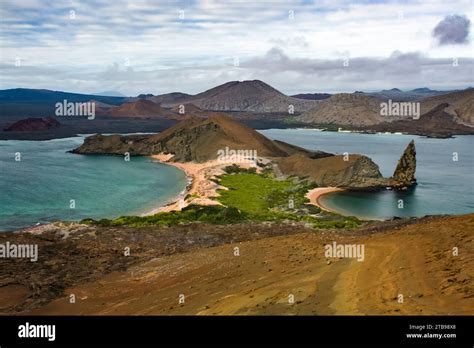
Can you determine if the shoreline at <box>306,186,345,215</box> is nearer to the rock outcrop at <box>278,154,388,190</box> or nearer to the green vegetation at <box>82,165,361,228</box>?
the green vegetation at <box>82,165,361,228</box>

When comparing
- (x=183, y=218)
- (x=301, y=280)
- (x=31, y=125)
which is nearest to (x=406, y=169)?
(x=183, y=218)

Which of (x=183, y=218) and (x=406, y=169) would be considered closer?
(x=183, y=218)

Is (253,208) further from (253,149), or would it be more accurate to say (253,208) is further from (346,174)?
(253,149)

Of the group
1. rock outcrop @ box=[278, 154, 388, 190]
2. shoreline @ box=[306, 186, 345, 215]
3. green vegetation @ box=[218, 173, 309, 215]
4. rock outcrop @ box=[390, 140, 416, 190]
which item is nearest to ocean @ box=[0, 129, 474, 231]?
shoreline @ box=[306, 186, 345, 215]

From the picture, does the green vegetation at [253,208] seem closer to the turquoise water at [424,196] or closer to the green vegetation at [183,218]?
the green vegetation at [183,218]

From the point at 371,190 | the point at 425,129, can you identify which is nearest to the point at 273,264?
the point at 371,190

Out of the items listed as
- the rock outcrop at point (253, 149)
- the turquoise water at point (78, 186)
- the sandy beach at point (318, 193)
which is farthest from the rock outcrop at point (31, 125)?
the sandy beach at point (318, 193)
